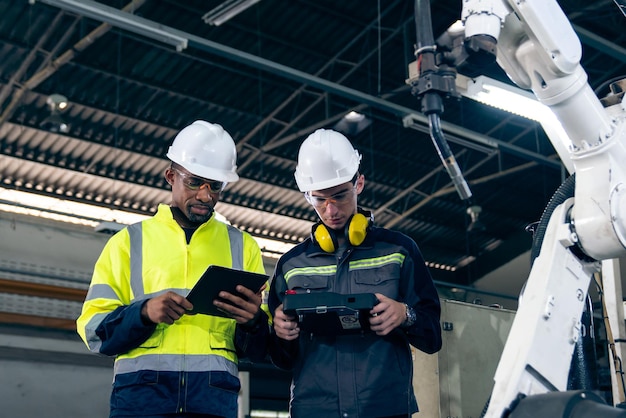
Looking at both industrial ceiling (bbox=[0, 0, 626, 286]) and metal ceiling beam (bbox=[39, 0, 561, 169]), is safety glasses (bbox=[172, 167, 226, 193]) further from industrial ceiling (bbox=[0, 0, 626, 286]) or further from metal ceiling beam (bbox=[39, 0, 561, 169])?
industrial ceiling (bbox=[0, 0, 626, 286])

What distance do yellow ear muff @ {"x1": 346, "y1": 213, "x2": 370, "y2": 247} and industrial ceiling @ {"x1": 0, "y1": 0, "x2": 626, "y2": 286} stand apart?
8.00 m

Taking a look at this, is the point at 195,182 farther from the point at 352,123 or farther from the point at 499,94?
the point at 352,123

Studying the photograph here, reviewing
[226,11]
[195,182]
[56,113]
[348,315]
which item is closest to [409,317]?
[348,315]

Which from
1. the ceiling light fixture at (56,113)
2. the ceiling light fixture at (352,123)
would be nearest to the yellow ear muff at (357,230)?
the ceiling light fixture at (56,113)

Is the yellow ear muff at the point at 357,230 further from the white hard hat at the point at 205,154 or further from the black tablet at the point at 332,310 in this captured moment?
the white hard hat at the point at 205,154

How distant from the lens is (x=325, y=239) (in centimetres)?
335

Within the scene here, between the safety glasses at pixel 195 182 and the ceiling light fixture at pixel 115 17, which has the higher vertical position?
the ceiling light fixture at pixel 115 17

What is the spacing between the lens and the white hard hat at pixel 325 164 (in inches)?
138

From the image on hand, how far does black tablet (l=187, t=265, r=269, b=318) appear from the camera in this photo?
9.62 feet

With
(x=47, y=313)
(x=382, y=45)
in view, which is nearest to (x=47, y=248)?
(x=47, y=313)

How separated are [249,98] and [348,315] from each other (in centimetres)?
1195

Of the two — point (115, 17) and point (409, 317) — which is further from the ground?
point (115, 17)

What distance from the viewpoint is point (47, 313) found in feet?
28.5

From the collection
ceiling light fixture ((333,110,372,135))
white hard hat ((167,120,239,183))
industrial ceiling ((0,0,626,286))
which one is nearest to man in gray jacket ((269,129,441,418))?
white hard hat ((167,120,239,183))
